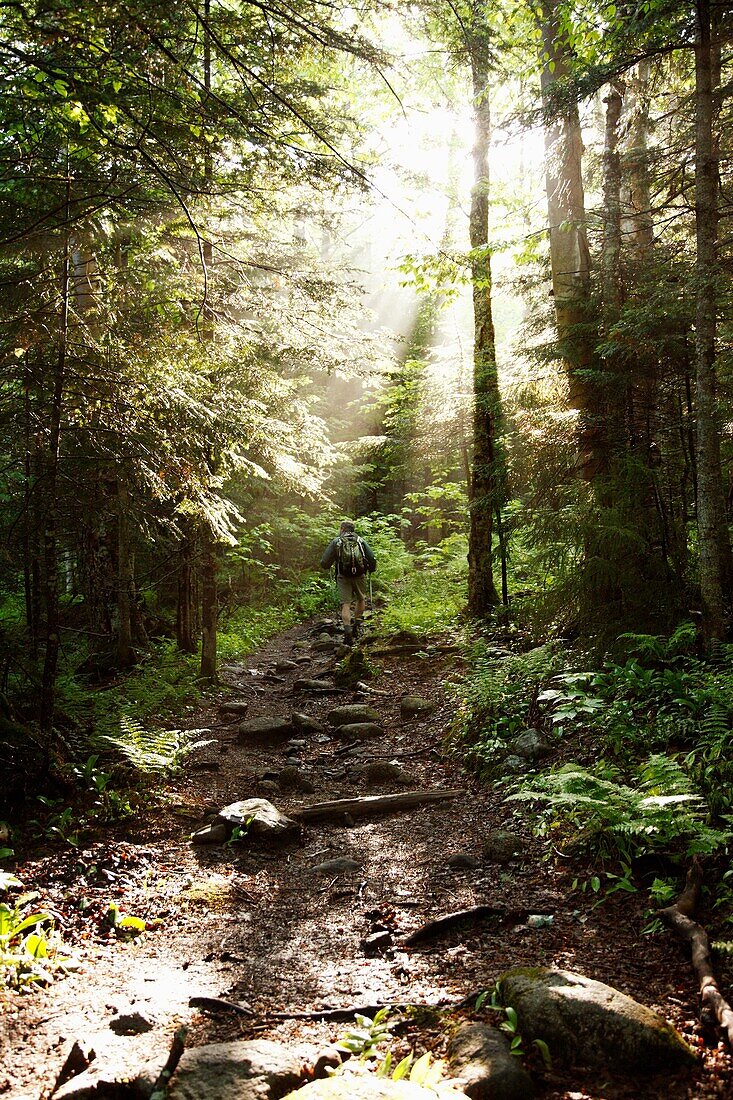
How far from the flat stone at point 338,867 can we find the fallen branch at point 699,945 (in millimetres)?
2408

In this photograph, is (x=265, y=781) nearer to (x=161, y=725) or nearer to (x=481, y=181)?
(x=161, y=725)

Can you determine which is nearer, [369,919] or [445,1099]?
[445,1099]

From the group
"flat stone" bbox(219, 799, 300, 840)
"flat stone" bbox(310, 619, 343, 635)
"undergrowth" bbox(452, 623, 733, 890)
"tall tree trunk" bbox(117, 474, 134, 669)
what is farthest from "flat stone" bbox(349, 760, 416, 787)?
"flat stone" bbox(310, 619, 343, 635)

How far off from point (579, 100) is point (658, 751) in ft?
24.0

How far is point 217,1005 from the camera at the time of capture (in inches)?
134

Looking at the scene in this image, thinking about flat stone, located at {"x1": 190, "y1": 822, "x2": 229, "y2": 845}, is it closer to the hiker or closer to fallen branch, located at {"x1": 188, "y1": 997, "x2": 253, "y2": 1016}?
fallen branch, located at {"x1": 188, "y1": 997, "x2": 253, "y2": 1016}

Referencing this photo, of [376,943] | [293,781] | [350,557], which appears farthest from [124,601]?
[376,943]

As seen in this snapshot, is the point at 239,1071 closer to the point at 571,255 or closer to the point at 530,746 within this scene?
the point at 530,746

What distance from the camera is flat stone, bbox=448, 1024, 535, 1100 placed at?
260cm

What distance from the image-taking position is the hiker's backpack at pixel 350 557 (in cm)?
1341

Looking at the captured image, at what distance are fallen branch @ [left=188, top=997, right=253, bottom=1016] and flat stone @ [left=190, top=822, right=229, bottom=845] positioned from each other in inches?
94.0

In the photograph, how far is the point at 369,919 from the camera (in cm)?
443

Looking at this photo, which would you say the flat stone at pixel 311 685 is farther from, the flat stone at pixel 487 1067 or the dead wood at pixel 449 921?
the flat stone at pixel 487 1067

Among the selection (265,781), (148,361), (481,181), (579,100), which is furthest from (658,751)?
(481,181)
